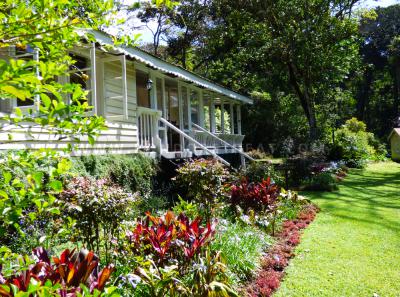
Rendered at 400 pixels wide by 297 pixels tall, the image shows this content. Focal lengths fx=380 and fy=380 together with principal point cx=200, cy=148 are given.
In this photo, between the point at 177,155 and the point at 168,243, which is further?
the point at 177,155

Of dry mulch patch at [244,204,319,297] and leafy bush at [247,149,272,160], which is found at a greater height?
leafy bush at [247,149,272,160]

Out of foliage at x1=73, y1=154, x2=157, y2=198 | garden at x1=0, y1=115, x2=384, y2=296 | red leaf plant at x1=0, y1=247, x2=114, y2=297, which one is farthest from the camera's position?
foliage at x1=73, y1=154, x2=157, y2=198

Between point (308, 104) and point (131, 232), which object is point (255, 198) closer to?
point (131, 232)

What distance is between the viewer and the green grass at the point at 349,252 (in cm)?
519

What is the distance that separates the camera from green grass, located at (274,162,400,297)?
5191 mm

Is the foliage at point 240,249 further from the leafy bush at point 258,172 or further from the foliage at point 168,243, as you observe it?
the leafy bush at point 258,172

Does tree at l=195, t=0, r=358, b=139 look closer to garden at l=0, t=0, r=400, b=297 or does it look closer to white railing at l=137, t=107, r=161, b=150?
garden at l=0, t=0, r=400, b=297

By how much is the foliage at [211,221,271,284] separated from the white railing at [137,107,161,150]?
5400 mm

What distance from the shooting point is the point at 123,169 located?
9.64 m

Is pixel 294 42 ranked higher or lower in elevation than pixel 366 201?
higher

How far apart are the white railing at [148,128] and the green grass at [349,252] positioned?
537 cm

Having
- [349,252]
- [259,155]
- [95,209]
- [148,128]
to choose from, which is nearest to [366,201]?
[349,252]

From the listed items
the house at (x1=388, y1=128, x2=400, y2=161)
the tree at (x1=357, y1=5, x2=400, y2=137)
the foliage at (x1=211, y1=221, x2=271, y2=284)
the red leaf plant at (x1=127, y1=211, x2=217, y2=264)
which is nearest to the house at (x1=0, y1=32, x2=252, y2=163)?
the red leaf plant at (x1=127, y1=211, x2=217, y2=264)

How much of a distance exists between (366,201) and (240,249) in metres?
8.32
